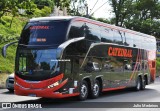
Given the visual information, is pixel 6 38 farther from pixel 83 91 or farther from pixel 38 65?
pixel 38 65

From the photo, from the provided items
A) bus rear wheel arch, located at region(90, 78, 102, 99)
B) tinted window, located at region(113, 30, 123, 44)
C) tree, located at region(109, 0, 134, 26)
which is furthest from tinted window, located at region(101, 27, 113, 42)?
tree, located at region(109, 0, 134, 26)

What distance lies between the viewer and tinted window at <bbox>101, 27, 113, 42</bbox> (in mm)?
19953

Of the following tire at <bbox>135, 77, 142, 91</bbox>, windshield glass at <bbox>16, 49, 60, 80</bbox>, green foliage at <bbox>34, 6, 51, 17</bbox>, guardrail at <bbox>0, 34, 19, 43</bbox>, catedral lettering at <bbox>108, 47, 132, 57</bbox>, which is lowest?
tire at <bbox>135, 77, 142, 91</bbox>

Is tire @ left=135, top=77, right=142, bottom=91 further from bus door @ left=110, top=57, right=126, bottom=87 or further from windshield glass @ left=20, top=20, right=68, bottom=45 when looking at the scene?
windshield glass @ left=20, top=20, right=68, bottom=45

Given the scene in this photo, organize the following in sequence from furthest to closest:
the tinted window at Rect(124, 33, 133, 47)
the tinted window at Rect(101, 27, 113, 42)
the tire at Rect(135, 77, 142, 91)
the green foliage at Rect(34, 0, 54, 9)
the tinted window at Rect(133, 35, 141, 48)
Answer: the green foliage at Rect(34, 0, 54, 9) < the tire at Rect(135, 77, 142, 91) < the tinted window at Rect(133, 35, 141, 48) < the tinted window at Rect(124, 33, 133, 47) < the tinted window at Rect(101, 27, 113, 42)

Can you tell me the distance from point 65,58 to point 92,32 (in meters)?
2.96

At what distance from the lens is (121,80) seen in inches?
894

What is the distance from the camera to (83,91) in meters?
17.9

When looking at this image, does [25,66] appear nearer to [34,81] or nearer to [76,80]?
[34,81]

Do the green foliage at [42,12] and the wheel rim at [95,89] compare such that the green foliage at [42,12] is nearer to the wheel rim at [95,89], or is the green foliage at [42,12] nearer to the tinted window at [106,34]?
the tinted window at [106,34]

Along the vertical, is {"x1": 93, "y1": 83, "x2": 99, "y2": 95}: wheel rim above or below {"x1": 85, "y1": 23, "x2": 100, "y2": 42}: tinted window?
below

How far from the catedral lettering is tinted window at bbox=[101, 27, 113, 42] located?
537 millimetres

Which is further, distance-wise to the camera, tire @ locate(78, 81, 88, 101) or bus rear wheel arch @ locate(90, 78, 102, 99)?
bus rear wheel arch @ locate(90, 78, 102, 99)

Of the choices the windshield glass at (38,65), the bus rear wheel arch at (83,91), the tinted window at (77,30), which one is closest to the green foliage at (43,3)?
the tinted window at (77,30)
